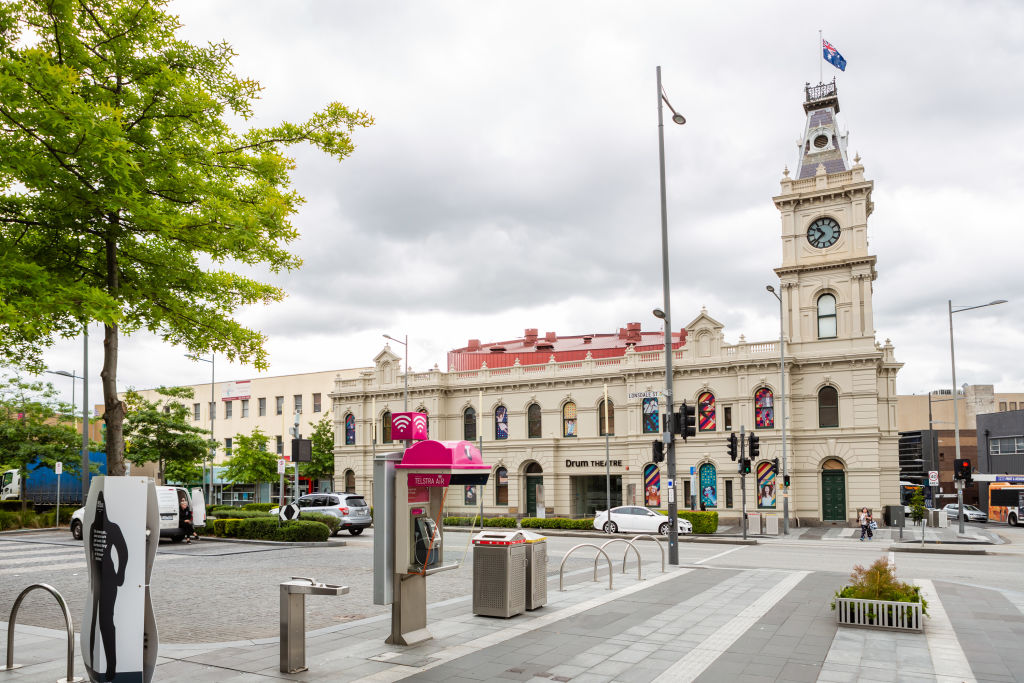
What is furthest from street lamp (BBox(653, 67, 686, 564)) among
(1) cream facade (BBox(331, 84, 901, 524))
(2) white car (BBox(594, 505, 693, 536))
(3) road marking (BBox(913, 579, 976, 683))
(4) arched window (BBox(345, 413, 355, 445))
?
(4) arched window (BBox(345, 413, 355, 445))

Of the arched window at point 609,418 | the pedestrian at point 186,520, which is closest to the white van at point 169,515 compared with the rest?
the pedestrian at point 186,520

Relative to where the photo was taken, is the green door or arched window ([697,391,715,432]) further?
arched window ([697,391,715,432])

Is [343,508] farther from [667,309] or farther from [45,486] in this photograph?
[45,486]

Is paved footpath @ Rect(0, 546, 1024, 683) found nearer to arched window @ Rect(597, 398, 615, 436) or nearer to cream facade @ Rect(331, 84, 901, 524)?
cream facade @ Rect(331, 84, 901, 524)

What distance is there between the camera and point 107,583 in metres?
7.44

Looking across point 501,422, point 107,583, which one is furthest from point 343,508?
point 107,583

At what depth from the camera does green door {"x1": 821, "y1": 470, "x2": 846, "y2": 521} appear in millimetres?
41375

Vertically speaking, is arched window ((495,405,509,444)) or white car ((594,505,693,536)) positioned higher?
arched window ((495,405,509,444))

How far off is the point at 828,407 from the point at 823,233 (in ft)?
31.8

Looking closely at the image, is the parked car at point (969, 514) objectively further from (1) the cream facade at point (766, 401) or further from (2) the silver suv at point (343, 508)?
(2) the silver suv at point (343, 508)

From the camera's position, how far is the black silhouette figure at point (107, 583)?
7.42 m

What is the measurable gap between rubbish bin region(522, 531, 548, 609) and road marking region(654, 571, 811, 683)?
2786 millimetres

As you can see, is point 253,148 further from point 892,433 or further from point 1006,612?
point 892,433

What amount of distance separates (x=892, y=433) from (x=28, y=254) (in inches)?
1613
